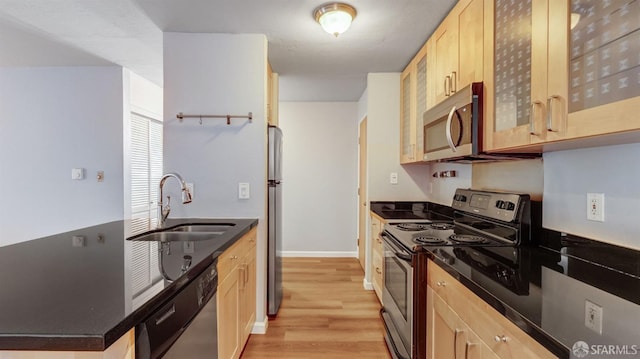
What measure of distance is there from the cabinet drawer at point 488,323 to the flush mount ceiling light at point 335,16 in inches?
62.7

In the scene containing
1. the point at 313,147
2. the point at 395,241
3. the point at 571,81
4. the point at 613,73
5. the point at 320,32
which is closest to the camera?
the point at 613,73

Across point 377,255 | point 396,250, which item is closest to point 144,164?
point 377,255

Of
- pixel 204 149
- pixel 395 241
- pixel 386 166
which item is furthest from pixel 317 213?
pixel 395 241

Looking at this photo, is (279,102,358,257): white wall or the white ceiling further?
(279,102,358,257): white wall

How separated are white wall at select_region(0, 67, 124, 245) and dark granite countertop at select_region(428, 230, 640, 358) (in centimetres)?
341

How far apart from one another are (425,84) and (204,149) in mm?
1823

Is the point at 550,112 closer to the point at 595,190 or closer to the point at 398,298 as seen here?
the point at 595,190

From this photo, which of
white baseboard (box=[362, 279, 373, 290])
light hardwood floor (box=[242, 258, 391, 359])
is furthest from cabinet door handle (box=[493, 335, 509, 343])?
white baseboard (box=[362, 279, 373, 290])

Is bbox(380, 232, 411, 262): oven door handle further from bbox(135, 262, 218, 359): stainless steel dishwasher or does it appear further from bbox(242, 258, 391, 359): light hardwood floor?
bbox(135, 262, 218, 359): stainless steel dishwasher

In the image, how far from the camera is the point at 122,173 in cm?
327

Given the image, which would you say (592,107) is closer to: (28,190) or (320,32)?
(320,32)

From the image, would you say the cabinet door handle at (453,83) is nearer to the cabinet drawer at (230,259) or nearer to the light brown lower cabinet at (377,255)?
the light brown lower cabinet at (377,255)

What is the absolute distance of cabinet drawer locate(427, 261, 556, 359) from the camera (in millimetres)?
814

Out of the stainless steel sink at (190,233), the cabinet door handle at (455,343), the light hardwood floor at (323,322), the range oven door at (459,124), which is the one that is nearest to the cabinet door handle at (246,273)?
the stainless steel sink at (190,233)
